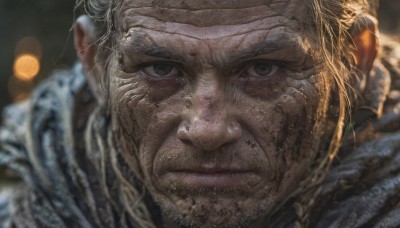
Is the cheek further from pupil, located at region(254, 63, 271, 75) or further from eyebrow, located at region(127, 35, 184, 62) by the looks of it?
pupil, located at region(254, 63, 271, 75)

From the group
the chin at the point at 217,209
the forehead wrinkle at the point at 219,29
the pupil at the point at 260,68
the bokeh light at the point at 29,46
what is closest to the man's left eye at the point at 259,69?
the pupil at the point at 260,68

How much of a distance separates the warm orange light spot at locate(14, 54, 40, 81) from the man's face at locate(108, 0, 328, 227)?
10.5ft

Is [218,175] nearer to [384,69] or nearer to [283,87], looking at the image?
[283,87]

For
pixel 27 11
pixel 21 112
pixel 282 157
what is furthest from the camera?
pixel 27 11

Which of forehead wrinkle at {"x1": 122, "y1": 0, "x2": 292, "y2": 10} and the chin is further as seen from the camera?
the chin

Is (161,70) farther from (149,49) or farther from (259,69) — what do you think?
(259,69)

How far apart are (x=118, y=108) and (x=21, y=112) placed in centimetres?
98

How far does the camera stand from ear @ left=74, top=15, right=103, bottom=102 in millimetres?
2719

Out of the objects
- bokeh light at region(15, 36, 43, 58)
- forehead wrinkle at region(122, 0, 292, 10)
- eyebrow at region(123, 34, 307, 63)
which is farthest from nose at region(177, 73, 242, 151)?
bokeh light at region(15, 36, 43, 58)

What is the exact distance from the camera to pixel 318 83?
7.79 feet

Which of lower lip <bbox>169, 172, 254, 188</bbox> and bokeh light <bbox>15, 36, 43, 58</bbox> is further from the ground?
lower lip <bbox>169, 172, 254, 188</bbox>

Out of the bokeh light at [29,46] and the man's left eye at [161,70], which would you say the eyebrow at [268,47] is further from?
the bokeh light at [29,46]

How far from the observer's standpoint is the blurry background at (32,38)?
5.24 m

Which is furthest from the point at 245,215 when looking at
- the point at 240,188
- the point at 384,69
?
the point at 384,69
